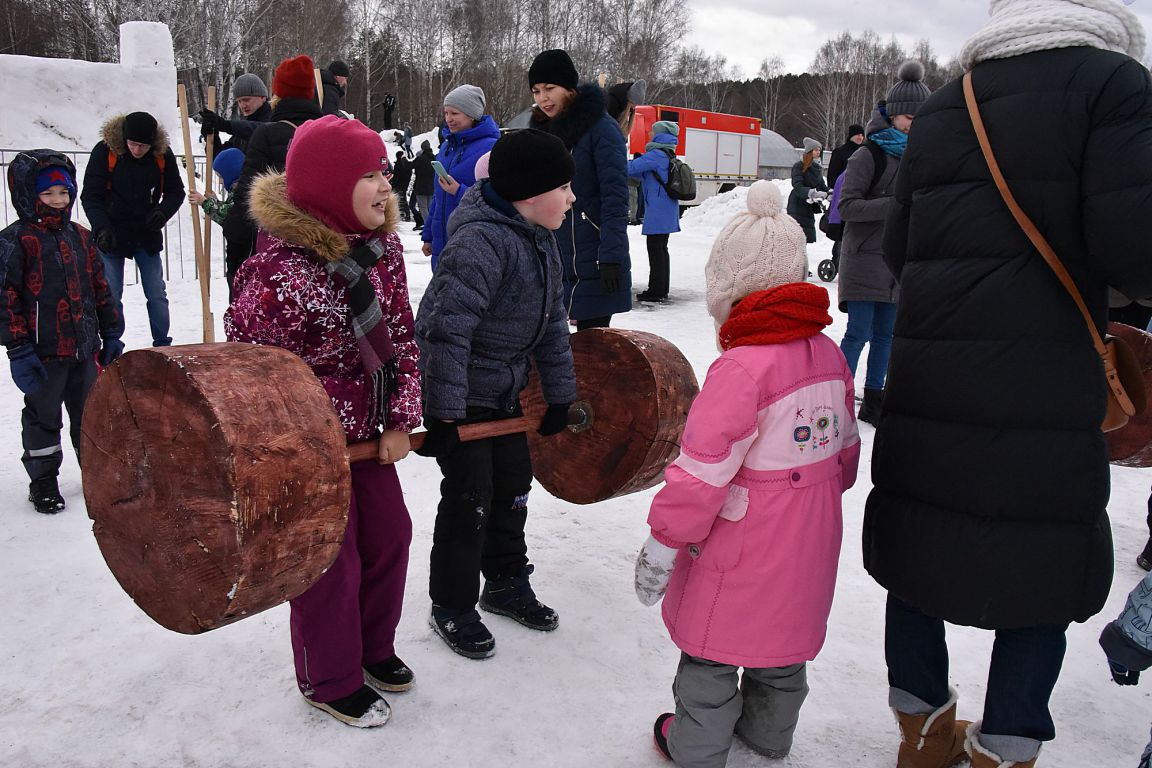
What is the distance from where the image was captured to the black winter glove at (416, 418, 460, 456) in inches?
96.7

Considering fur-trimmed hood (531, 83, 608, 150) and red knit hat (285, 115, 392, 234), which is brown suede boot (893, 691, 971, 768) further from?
fur-trimmed hood (531, 83, 608, 150)

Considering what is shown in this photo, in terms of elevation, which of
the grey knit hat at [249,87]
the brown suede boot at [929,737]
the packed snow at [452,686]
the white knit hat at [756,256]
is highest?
the grey knit hat at [249,87]

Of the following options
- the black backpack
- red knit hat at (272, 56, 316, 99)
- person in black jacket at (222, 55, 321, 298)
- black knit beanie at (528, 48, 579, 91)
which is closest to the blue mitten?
person in black jacket at (222, 55, 321, 298)

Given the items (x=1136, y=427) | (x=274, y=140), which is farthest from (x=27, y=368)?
(x=1136, y=427)

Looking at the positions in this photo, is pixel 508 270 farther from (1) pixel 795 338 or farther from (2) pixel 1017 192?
(2) pixel 1017 192

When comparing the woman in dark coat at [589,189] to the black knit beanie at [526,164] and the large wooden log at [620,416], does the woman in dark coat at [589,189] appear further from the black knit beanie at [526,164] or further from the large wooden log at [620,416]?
the black knit beanie at [526,164]

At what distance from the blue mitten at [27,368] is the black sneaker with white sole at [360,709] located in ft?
7.51

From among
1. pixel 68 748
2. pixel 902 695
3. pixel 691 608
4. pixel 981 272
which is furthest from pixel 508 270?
pixel 68 748

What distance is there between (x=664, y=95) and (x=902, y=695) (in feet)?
149

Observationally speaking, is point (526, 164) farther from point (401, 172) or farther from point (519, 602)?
point (401, 172)

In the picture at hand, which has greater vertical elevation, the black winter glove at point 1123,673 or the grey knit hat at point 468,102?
the grey knit hat at point 468,102

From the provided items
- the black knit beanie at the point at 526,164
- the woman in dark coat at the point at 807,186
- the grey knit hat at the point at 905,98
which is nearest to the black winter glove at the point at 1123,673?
the black knit beanie at the point at 526,164

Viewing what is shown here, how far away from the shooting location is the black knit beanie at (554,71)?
4066mm

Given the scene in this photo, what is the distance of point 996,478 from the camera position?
1.82 meters
